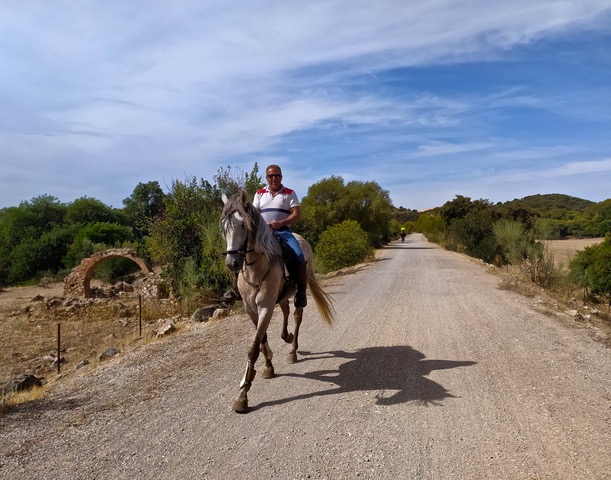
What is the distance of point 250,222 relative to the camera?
16.9ft

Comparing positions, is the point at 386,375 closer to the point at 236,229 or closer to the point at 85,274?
the point at 236,229

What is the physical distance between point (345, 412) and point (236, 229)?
90.6 inches

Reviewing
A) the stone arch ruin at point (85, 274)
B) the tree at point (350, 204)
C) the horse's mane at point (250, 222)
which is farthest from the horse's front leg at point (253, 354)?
the tree at point (350, 204)

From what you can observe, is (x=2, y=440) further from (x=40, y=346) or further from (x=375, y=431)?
(x=40, y=346)

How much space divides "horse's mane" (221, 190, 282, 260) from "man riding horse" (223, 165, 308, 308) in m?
0.55

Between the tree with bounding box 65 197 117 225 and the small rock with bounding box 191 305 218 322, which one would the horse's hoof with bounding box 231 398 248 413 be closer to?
the small rock with bounding box 191 305 218 322

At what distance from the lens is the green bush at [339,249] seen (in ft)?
85.3

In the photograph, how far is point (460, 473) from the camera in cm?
369

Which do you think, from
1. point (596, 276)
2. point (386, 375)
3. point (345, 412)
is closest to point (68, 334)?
point (386, 375)

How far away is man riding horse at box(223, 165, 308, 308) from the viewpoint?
608 centimetres

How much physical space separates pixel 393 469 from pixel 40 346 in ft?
50.0

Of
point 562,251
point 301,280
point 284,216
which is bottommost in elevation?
point 562,251

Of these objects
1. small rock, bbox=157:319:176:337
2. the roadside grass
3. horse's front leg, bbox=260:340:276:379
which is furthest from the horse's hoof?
small rock, bbox=157:319:176:337

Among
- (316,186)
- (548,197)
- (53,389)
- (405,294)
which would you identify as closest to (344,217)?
(316,186)
